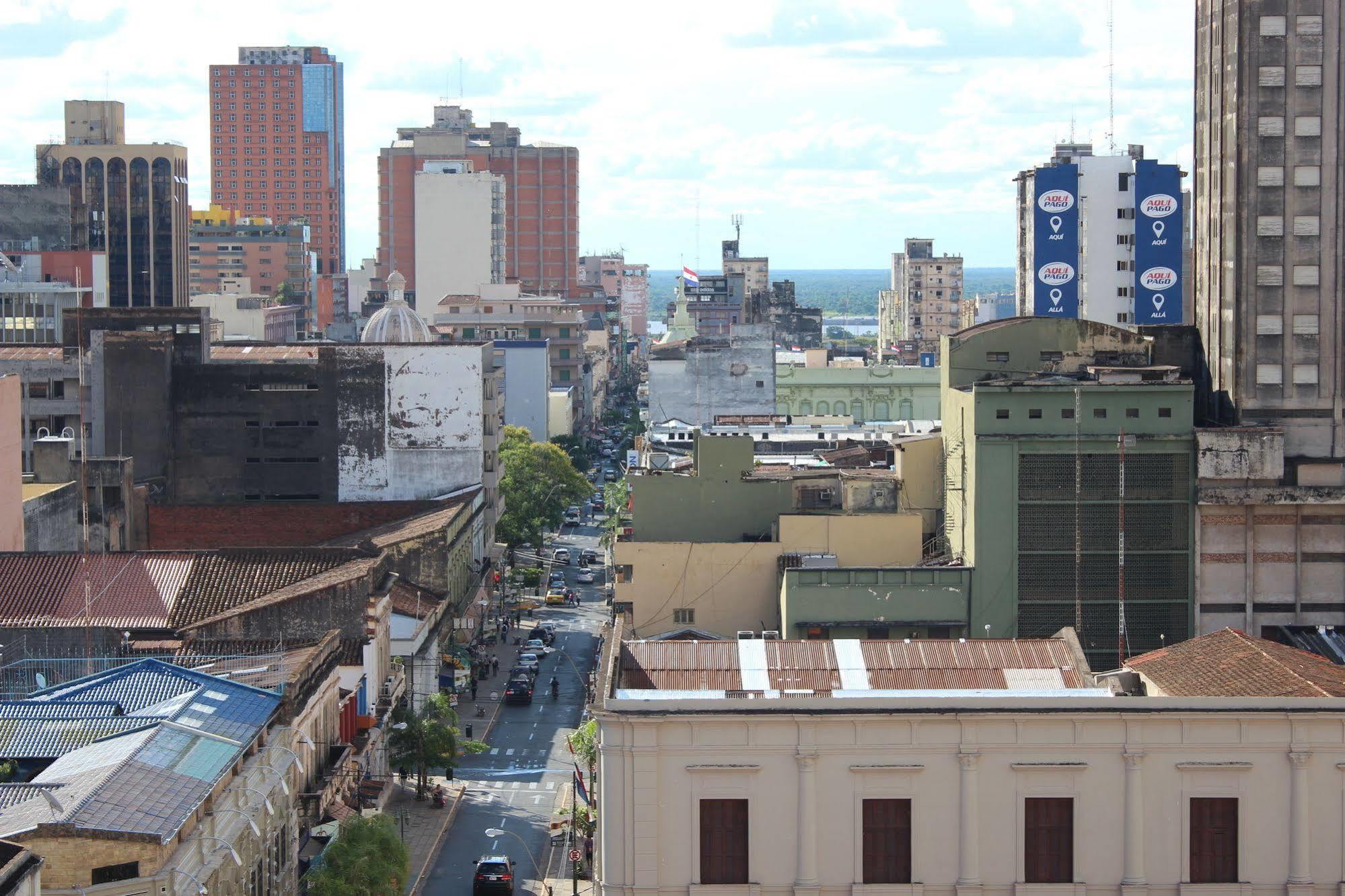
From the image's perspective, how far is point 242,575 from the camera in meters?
69.4

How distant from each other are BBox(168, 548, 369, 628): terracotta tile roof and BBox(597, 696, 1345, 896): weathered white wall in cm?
3097

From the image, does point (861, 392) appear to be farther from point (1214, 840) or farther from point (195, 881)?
point (195, 881)

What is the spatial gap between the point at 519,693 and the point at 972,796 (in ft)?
166

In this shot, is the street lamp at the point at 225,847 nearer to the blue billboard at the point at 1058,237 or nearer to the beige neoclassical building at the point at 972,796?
the beige neoclassical building at the point at 972,796

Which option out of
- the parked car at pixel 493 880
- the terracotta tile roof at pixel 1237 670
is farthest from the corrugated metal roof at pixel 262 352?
the terracotta tile roof at pixel 1237 670

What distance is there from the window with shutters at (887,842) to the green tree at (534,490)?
84056mm

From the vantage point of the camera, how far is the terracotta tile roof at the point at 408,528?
89.3 meters

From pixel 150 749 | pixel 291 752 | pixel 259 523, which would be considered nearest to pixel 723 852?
pixel 150 749

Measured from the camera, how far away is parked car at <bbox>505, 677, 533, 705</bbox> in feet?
288

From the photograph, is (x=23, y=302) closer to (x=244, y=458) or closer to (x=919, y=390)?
(x=244, y=458)

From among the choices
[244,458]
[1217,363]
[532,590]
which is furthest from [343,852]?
[532,590]

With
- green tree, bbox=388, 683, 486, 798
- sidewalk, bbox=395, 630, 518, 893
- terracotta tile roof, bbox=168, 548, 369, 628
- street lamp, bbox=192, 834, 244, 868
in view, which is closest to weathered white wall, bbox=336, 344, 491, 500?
sidewalk, bbox=395, 630, 518, 893

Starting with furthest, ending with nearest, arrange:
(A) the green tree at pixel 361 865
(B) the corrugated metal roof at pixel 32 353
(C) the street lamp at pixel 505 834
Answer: (B) the corrugated metal roof at pixel 32 353
(C) the street lamp at pixel 505 834
(A) the green tree at pixel 361 865

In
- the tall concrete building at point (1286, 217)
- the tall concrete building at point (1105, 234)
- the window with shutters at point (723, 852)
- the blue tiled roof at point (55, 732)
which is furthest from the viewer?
the tall concrete building at point (1105, 234)
